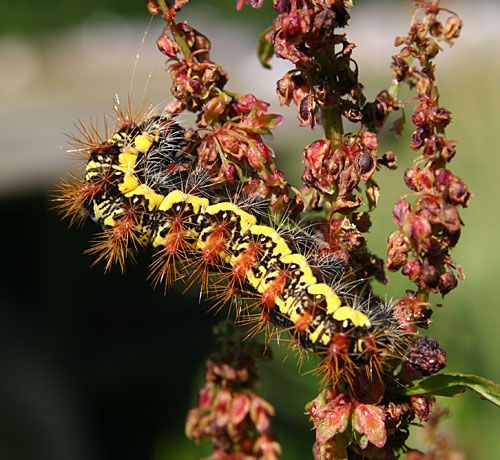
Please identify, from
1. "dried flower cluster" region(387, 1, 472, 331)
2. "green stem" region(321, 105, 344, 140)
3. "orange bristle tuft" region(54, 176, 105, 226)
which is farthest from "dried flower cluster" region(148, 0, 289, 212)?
"orange bristle tuft" region(54, 176, 105, 226)

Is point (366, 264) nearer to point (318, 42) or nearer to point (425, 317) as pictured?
point (425, 317)

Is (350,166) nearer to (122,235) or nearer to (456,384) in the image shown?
(456,384)

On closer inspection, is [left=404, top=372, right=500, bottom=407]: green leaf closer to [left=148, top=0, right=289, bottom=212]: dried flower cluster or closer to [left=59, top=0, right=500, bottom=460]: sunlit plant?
[left=59, top=0, right=500, bottom=460]: sunlit plant

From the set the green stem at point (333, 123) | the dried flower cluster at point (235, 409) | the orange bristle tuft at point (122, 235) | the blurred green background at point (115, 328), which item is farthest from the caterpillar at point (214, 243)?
the blurred green background at point (115, 328)

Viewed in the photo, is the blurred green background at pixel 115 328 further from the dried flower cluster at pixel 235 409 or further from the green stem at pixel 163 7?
the green stem at pixel 163 7

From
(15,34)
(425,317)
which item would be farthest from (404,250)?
(15,34)
